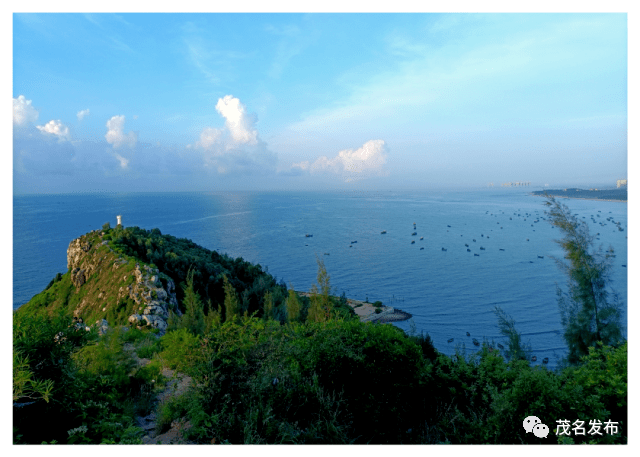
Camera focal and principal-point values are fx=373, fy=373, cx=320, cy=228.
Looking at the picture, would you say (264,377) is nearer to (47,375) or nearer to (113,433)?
(113,433)

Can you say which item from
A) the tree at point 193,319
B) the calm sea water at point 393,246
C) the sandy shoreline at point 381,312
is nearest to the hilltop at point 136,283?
the tree at point 193,319

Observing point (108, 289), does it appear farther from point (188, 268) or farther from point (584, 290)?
point (584, 290)

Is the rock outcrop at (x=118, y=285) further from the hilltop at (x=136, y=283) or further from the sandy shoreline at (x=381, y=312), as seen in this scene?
Result: the sandy shoreline at (x=381, y=312)

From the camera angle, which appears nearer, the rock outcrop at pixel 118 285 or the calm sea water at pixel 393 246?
the rock outcrop at pixel 118 285

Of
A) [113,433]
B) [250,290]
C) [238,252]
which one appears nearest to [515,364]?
[113,433]

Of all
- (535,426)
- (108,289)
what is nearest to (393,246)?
(108,289)
